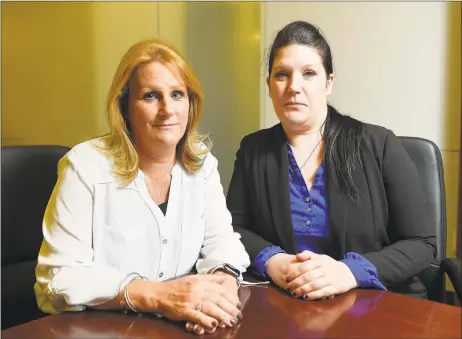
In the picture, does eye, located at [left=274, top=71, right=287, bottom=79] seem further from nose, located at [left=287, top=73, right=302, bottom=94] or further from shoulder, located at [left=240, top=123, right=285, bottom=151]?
shoulder, located at [left=240, top=123, right=285, bottom=151]

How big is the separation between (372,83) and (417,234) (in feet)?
3.78

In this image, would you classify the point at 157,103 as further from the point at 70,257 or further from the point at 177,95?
the point at 70,257

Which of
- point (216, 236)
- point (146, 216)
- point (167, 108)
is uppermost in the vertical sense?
point (167, 108)

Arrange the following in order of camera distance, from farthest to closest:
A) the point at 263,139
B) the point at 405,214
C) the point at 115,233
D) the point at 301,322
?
the point at 263,139 < the point at 405,214 < the point at 115,233 < the point at 301,322

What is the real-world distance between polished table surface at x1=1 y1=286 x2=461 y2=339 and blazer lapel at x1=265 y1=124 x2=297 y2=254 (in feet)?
1.35

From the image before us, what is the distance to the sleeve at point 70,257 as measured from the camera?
3.69 feet

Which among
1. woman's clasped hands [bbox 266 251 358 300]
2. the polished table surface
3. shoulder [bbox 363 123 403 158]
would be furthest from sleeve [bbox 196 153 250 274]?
shoulder [bbox 363 123 403 158]

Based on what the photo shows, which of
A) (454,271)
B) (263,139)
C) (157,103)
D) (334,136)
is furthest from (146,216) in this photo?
(454,271)

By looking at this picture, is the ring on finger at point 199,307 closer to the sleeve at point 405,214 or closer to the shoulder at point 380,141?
the sleeve at point 405,214

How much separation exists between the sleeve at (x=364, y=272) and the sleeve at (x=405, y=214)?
12 centimetres

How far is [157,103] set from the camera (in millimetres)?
1336

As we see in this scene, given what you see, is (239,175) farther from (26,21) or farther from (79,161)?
(26,21)

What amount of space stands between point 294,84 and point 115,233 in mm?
719

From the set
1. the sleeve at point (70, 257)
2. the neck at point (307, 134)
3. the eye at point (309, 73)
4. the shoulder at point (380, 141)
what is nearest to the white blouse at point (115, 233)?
→ the sleeve at point (70, 257)
